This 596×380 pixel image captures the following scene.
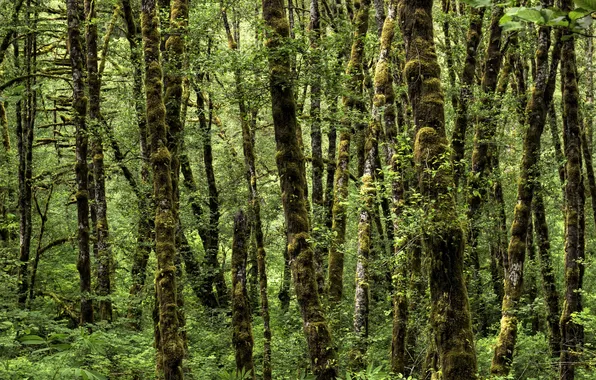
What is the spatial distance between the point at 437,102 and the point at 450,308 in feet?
6.84

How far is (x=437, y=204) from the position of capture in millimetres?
5652

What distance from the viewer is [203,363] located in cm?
1348

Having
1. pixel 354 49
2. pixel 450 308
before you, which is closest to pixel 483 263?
pixel 354 49

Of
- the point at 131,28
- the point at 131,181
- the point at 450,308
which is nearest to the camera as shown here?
the point at 450,308

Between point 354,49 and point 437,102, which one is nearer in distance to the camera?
point 437,102

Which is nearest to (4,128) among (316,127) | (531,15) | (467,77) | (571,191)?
(316,127)

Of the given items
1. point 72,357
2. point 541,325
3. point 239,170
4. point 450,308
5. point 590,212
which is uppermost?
point 239,170

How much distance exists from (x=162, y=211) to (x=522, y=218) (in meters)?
6.03

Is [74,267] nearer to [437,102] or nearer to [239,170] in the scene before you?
[239,170]

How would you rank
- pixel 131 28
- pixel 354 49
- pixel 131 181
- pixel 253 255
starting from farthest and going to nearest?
pixel 253 255 → pixel 131 181 → pixel 131 28 → pixel 354 49

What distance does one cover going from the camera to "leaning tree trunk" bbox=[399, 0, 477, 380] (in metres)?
5.46

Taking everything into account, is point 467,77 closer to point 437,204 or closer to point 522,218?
point 522,218

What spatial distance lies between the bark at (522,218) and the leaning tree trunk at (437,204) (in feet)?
13.8

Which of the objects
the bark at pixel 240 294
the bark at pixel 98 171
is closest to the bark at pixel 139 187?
the bark at pixel 98 171
